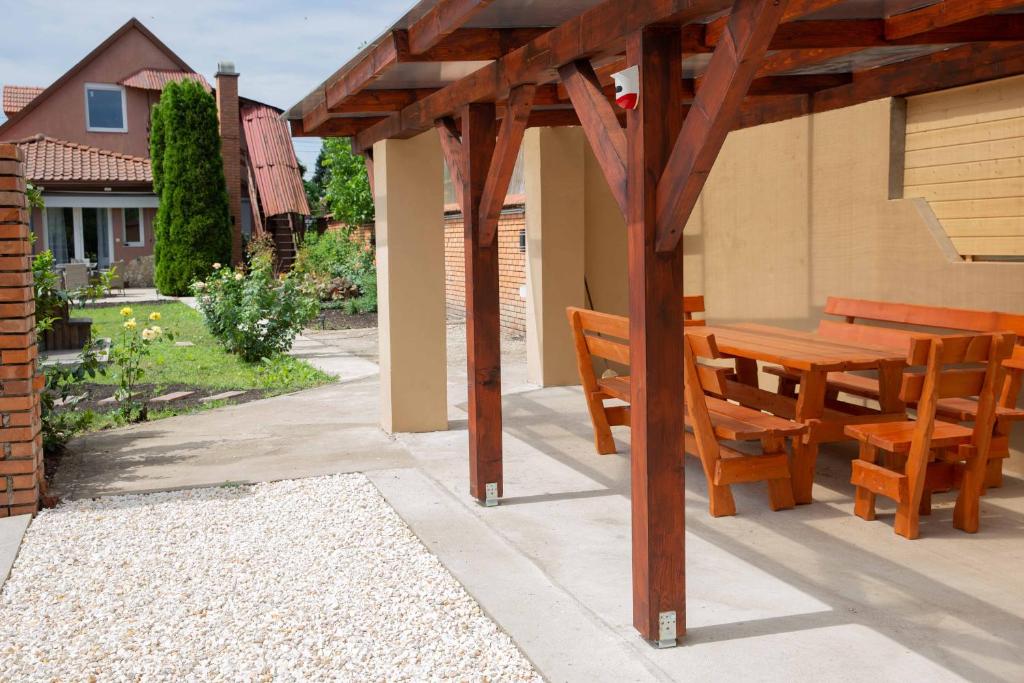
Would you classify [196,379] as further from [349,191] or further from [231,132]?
[231,132]

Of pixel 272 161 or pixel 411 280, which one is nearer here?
pixel 411 280

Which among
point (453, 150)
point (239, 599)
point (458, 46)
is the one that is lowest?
point (239, 599)

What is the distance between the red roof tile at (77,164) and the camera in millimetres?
27797

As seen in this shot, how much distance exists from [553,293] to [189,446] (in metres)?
3.58

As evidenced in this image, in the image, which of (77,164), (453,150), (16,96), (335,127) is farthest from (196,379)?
(16,96)

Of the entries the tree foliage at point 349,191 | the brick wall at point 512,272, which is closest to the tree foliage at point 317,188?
the tree foliage at point 349,191

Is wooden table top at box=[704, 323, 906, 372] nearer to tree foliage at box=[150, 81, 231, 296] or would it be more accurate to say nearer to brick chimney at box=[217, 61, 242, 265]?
tree foliage at box=[150, 81, 231, 296]

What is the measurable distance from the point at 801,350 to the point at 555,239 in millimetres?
4017

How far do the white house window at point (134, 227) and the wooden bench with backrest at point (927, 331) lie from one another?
1042 inches

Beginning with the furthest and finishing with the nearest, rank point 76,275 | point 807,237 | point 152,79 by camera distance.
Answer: point 152,79
point 76,275
point 807,237

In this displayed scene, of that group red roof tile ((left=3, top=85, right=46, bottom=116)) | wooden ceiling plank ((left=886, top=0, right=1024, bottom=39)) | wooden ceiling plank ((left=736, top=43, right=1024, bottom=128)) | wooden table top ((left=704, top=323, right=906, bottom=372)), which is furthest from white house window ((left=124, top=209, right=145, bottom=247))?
wooden ceiling plank ((left=886, top=0, right=1024, bottom=39))

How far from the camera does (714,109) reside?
3047 mm

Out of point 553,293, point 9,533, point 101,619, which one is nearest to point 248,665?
point 101,619

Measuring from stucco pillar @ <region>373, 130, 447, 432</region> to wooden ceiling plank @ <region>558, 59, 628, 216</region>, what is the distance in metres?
3.33
